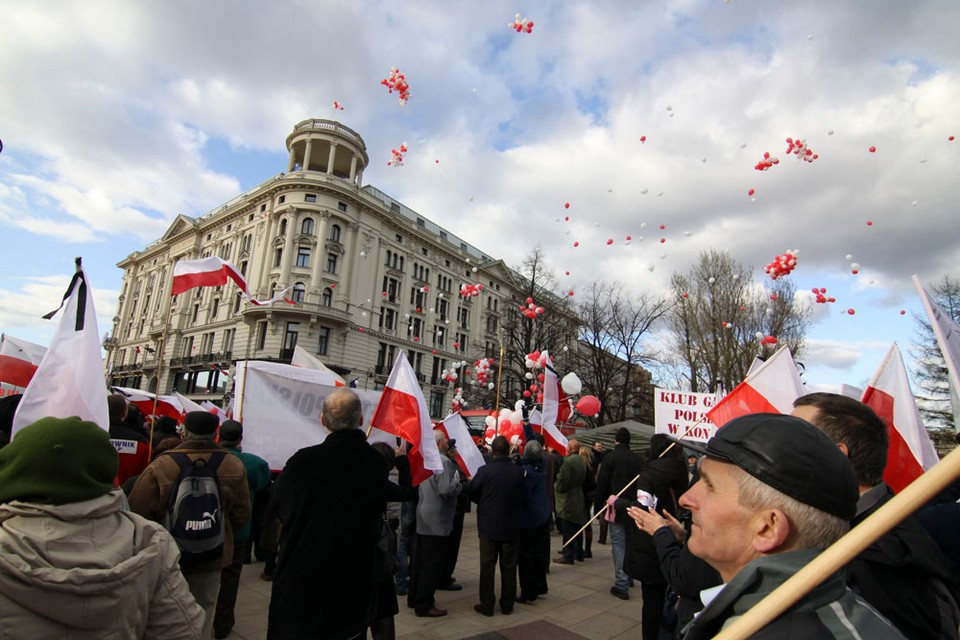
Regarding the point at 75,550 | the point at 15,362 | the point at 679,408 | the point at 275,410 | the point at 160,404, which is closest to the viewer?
the point at 75,550

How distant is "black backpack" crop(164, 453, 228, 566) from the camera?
3412mm

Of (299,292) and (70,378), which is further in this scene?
(299,292)

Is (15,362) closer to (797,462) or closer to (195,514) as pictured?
(195,514)

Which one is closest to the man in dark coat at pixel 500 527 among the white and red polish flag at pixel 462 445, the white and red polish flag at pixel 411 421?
the white and red polish flag at pixel 411 421

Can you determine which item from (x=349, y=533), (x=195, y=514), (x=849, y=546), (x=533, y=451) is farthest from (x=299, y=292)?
(x=849, y=546)

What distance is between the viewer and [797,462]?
4.30 feet

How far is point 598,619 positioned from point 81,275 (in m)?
6.17

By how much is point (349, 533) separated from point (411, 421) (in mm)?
2482

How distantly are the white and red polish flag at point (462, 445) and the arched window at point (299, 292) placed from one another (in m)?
36.8

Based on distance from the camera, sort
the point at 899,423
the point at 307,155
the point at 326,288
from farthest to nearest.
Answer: the point at 307,155, the point at 326,288, the point at 899,423

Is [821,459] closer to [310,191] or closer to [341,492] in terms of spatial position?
[341,492]

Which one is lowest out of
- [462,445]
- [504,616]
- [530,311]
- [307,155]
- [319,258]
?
[504,616]

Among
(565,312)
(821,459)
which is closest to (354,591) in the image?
(821,459)

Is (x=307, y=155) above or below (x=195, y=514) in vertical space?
above
